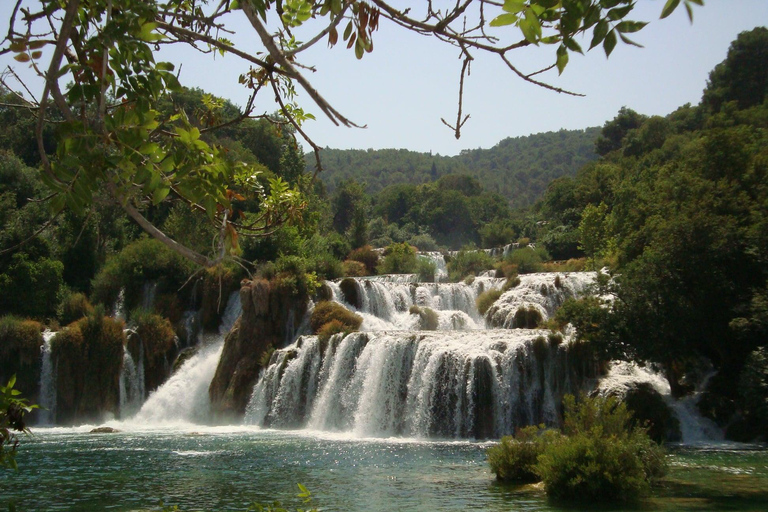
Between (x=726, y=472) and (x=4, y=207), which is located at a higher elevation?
(x=4, y=207)

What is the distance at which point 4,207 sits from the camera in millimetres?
32188

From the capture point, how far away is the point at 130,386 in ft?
86.4

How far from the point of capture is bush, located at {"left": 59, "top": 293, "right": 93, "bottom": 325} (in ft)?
95.5

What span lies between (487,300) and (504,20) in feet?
82.5

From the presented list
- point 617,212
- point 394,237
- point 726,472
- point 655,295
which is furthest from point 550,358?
point 394,237

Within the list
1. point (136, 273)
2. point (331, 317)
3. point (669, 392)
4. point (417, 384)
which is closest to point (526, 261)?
point (331, 317)

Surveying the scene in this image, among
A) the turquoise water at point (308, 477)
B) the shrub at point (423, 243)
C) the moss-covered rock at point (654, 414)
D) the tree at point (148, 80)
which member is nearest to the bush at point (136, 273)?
the turquoise water at point (308, 477)

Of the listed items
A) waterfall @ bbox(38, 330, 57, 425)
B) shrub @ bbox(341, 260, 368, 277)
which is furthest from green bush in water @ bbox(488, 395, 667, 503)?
shrub @ bbox(341, 260, 368, 277)

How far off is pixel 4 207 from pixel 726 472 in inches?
1169

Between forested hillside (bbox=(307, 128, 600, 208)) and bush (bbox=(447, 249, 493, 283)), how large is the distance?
284 feet

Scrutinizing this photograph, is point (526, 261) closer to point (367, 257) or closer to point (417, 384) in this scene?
point (367, 257)

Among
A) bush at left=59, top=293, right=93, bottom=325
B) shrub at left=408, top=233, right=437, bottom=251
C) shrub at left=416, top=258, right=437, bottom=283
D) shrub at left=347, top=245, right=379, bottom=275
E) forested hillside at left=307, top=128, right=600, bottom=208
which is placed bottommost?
bush at left=59, top=293, right=93, bottom=325

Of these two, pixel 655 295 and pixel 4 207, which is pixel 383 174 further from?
pixel 655 295

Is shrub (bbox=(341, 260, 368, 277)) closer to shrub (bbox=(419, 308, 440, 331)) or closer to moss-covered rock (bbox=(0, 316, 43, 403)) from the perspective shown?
shrub (bbox=(419, 308, 440, 331))
